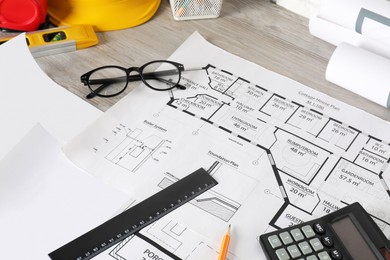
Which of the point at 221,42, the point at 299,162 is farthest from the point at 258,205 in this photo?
the point at 221,42

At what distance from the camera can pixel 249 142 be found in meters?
0.73

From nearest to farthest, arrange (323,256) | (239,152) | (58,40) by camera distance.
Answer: (323,256) < (239,152) < (58,40)

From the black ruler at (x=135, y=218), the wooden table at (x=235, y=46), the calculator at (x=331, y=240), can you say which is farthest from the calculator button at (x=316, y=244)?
the wooden table at (x=235, y=46)

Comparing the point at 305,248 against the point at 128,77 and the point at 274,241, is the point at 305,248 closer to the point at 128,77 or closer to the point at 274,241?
the point at 274,241

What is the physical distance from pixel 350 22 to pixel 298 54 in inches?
3.4

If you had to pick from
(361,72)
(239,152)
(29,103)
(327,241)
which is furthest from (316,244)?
(29,103)

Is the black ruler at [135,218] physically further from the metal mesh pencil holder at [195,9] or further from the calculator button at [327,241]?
the metal mesh pencil holder at [195,9]

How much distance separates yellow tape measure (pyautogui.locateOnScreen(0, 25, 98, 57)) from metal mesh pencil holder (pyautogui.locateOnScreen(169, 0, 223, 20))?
13 cm

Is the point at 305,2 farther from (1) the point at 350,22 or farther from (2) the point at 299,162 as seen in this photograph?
(2) the point at 299,162

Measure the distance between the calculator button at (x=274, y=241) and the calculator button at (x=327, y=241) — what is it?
0.04 meters

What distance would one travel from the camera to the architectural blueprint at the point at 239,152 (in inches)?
25.6

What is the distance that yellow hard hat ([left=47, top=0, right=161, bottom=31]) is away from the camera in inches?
33.3

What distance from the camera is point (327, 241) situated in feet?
2.00

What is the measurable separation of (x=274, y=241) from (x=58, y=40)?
0.42m
